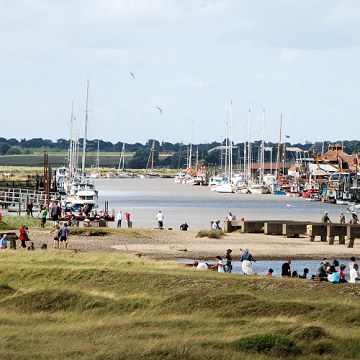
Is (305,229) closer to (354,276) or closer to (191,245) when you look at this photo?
(191,245)

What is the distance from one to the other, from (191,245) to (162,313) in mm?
28525

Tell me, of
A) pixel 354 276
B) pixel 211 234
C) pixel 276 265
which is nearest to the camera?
pixel 354 276

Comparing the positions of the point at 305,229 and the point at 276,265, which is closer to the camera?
the point at 276,265

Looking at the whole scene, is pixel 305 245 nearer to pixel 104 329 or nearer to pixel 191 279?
pixel 191 279

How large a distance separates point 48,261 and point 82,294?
7601 mm

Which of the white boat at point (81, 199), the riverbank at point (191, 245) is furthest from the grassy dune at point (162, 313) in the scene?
the white boat at point (81, 199)

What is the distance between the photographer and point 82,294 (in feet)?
121

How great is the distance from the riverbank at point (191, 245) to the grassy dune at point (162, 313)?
12.1 m

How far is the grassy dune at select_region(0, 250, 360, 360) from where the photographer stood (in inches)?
1126

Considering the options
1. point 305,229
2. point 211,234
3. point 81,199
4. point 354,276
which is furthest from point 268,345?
point 81,199

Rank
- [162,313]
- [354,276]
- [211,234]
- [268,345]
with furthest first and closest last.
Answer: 1. [211,234]
2. [354,276]
3. [162,313]
4. [268,345]

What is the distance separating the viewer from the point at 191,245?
63000 millimetres

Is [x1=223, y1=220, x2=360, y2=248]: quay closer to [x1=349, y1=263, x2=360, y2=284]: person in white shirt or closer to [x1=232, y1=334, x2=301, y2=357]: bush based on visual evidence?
[x1=349, y1=263, x2=360, y2=284]: person in white shirt

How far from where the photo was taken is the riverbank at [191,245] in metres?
57.1
